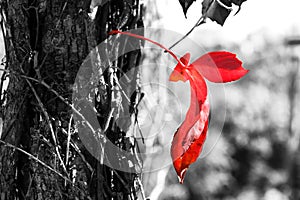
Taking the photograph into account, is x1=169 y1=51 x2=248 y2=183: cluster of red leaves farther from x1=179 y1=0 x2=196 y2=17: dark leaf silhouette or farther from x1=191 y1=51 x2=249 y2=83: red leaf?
x1=179 y1=0 x2=196 y2=17: dark leaf silhouette

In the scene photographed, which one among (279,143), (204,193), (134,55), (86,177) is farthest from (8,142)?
(279,143)

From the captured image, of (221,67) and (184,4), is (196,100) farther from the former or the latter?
(184,4)

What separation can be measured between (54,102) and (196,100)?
Result: 373 mm

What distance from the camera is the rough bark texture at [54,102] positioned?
0.87 metres

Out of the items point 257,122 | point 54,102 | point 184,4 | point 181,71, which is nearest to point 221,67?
point 181,71

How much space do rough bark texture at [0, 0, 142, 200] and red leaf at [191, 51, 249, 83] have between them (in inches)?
11.9

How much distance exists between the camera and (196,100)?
0.59m

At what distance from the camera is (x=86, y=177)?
87 centimetres

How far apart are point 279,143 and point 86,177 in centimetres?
349

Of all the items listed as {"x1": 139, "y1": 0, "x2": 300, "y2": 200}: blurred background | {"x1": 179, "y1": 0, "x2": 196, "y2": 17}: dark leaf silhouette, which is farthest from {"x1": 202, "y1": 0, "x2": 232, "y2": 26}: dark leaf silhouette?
{"x1": 139, "y1": 0, "x2": 300, "y2": 200}: blurred background

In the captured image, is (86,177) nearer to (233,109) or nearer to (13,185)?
(13,185)

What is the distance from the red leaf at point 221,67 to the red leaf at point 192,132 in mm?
23

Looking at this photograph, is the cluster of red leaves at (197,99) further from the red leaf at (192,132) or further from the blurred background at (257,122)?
the blurred background at (257,122)

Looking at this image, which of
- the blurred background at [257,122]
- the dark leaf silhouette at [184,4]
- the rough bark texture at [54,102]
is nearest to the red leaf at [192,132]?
the dark leaf silhouette at [184,4]
